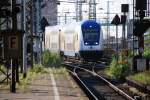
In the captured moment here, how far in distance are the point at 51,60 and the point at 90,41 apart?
11.7 m

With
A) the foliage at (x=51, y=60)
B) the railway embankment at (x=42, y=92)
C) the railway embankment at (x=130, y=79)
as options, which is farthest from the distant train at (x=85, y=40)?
the railway embankment at (x=42, y=92)

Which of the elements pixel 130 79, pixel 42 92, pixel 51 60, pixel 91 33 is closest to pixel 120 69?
pixel 130 79

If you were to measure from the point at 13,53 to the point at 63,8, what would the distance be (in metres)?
77.3

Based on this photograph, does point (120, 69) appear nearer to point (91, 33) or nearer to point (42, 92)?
point (42, 92)

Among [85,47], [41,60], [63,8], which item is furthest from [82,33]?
[63,8]

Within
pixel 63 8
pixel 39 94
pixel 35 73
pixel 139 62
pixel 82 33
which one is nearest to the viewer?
pixel 39 94

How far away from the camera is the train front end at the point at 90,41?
51.6 m

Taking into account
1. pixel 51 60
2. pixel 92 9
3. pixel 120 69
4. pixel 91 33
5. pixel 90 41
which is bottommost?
pixel 51 60

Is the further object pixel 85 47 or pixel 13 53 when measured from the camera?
pixel 85 47

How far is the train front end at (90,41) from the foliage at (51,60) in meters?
9.86

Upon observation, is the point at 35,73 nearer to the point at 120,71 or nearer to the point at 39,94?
the point at 120,71

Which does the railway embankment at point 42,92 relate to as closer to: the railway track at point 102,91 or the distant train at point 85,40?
the railway track at point 102,91

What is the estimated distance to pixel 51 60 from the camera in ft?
135

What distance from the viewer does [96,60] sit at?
5306cm
